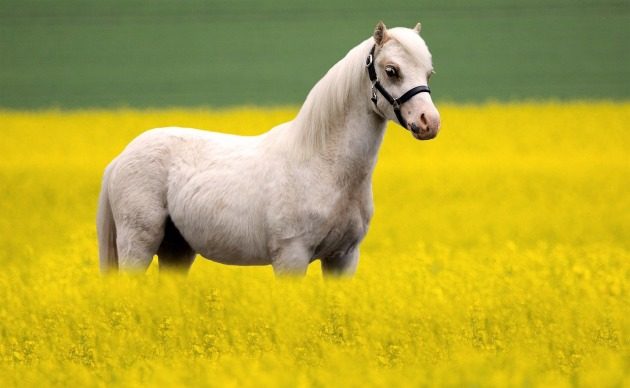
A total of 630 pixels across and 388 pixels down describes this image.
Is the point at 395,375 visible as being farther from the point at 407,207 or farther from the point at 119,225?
the point at 407,207

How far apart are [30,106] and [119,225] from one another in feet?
79.4

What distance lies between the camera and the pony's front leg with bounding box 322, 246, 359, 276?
28.6 feet

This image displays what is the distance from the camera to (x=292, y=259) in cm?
840

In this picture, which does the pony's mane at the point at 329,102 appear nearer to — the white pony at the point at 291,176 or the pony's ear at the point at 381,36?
the white pony at the point at 291,176

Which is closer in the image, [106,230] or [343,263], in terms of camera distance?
[343,263]

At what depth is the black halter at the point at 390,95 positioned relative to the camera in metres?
8.07

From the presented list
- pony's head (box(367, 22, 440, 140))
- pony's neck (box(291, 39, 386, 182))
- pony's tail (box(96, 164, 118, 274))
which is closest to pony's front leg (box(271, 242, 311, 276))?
pony's neck (box(291, 39, 386, 182))

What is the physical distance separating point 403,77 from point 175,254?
8.50 feet

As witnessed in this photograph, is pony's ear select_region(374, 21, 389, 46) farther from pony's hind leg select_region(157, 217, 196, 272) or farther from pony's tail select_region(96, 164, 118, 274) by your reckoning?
pony's tail select_region(96, 164, 118, 274)

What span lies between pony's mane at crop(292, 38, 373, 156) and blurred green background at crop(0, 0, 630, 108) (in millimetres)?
23720

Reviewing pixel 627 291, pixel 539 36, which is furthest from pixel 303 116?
pixel 539 36

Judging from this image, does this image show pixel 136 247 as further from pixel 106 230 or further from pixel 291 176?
pixel 291 176

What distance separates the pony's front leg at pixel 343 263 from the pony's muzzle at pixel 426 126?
3.64 feet

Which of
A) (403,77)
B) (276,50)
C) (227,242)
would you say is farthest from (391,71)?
(276,50)
